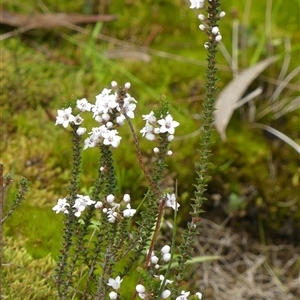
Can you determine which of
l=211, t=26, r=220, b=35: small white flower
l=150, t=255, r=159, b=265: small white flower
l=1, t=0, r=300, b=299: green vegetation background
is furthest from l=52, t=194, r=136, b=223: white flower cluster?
l=1, t=0, r=300, b=299: green vegetation background

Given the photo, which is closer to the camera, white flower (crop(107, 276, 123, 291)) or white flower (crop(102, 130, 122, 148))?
white flower (crop(102, 130, 122, 148))

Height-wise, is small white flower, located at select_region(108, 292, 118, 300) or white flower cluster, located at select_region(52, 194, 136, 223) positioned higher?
white flower cluster, located at select_region(52, 194, 136, 223)

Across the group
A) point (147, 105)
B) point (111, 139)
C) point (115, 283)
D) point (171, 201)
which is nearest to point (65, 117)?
point (111, 139)

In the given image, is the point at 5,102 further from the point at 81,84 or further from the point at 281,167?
the point at 281,167

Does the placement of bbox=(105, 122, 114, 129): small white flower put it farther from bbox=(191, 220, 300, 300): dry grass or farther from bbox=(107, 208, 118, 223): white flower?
bbox=(191, 220, 300, 300): dry grass

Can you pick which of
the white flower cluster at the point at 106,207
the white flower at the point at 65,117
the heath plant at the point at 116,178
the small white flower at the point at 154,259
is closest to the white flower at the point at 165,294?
the heath plant at the point at 116,178

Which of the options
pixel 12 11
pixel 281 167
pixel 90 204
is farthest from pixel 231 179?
pixel 12 11

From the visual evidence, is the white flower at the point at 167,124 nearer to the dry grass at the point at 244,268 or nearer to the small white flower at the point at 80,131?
the small white flower at the point at 80,131

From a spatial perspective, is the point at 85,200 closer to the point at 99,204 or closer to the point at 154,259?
the point at 99,204
